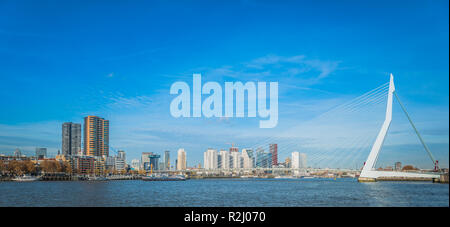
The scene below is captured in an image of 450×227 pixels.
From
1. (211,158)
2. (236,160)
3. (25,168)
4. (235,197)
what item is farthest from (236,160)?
(235,197)

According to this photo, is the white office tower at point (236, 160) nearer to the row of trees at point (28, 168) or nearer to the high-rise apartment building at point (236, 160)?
the high-rise apartment building at point (236, 160)

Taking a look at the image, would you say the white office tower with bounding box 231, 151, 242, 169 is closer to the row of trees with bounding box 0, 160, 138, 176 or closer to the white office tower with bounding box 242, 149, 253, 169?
the white office tower with bounding box 242, 149, 253, 169

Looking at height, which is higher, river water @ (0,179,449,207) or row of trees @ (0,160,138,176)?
river water @ (0,179,449,207)

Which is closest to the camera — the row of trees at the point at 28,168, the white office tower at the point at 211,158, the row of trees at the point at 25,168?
the row of trees at the point at 25,168

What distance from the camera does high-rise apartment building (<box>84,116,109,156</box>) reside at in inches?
4876

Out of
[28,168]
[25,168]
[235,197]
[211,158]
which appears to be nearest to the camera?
[235,197]

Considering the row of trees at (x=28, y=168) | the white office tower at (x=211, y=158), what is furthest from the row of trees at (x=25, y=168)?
the white office tower at (x=211, y=158)

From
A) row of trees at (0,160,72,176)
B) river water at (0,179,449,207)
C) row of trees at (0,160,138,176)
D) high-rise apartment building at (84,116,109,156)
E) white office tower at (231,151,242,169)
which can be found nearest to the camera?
river water at (0,179,449,207)

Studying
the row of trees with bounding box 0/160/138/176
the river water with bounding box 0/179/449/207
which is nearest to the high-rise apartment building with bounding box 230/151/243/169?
the row of trees with bounding box 0/160/138/176

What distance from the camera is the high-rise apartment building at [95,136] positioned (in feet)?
406

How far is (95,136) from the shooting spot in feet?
414

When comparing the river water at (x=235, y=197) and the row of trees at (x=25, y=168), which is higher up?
the river water at (x=235, y=197)

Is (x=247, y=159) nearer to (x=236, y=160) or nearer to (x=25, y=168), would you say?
(x=236, y=160)

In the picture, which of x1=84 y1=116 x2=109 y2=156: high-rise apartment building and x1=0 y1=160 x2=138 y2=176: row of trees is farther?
x1=84 y1=116 x2=109 y2=156: high-rise apartment building
